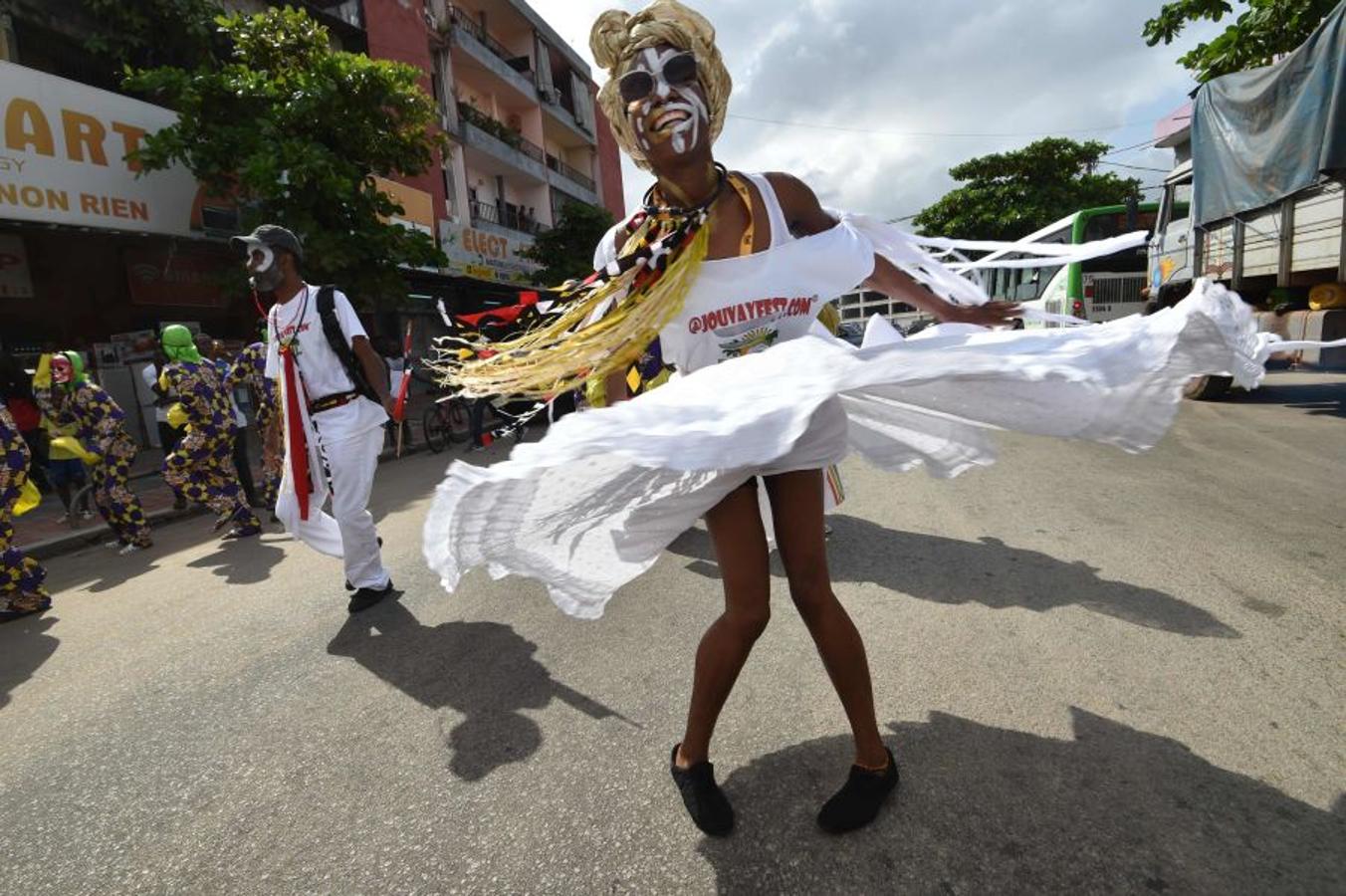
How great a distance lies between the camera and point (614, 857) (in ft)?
5.67

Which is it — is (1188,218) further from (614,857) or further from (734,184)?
(614,857)

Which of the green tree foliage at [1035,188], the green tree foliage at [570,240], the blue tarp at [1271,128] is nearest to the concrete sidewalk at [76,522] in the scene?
the blue tarp at [1271,128]

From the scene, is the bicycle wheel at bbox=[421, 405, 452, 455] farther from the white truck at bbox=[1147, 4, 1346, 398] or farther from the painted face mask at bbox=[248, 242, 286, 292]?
the white truck at bbox=[1147, 4, 1346, 398]

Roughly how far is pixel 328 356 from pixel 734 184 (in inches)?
96.1

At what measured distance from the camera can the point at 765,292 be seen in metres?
1.87

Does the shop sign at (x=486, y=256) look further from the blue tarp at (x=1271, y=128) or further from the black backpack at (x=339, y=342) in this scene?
the blue tarp at (x=1271, y=128)

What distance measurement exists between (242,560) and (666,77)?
4.61m

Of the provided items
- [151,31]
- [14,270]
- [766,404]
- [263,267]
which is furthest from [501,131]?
[766,404]

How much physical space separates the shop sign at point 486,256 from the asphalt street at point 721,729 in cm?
1442

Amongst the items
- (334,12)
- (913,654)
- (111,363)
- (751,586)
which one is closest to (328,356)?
(751,586)

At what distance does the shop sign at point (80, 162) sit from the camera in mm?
8453

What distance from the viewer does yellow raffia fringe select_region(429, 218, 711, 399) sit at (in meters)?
1.89

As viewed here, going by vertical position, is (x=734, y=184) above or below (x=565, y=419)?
above

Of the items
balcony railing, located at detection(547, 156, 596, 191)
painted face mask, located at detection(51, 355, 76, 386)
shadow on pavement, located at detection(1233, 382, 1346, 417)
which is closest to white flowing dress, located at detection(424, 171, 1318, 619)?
painted face mask, located at detection(51, 355, 76, 386)
